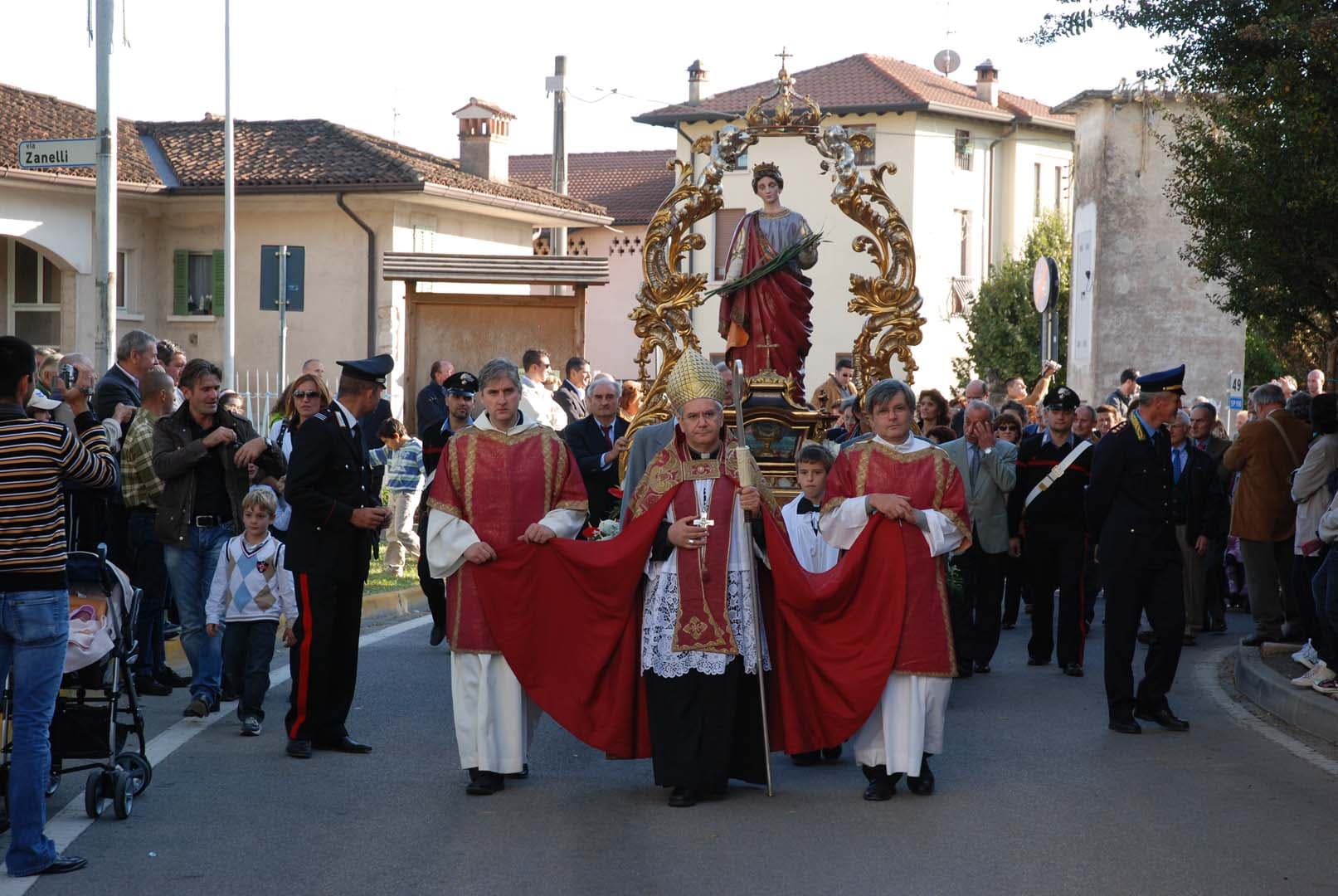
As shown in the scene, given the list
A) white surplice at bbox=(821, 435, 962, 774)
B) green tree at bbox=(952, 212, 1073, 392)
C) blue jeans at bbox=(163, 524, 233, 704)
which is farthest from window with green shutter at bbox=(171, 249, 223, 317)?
white surplice at bbox=(821, 435, 962, 774)

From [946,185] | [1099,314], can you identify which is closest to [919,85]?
[946,185]

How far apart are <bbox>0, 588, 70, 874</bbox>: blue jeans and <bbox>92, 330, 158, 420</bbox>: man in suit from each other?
5119 mm

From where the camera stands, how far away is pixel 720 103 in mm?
56938

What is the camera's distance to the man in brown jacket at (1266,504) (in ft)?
43.6

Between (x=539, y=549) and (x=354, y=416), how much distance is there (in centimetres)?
160

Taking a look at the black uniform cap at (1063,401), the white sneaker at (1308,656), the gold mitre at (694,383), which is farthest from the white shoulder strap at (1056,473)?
the gold mitre at (694,383)

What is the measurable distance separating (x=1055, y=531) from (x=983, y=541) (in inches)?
23.4

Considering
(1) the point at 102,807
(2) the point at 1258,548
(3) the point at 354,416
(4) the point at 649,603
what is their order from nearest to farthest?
1. (1) the point at 102,807
2. (4) the point at 649,603
3. (3) the point at 354,416
4. (2) the point at 1258,548

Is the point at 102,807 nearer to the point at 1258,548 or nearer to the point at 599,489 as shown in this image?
the point at 599,489

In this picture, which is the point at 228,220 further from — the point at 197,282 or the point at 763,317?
the point at 763,317

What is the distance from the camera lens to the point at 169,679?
10.8m

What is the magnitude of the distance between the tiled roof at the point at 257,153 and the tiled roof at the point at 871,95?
14.1 meters

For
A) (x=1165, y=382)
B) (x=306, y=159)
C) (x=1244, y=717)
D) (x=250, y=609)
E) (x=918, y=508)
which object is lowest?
(x=1244, y=717)

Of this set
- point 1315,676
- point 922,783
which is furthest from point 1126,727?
point 922,783
